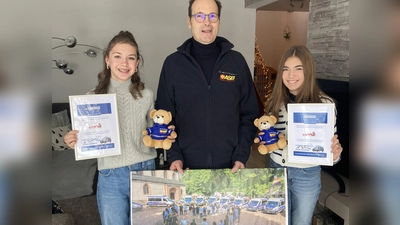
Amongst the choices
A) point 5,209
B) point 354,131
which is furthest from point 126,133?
point 354,131

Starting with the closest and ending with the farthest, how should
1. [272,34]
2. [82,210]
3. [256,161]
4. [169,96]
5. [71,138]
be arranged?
[71,138] → [169,96] → [82,210] → [256,161] → [272,34]

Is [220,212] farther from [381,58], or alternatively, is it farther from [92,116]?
[381,58]

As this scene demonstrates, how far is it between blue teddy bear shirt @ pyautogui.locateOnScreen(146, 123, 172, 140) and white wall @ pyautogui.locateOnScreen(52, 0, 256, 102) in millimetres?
2744

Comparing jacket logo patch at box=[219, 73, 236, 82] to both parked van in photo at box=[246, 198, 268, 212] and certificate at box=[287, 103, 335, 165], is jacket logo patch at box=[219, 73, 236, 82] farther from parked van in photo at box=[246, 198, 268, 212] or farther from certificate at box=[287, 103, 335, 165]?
parked van in photo at box=[246, 198, 268, 212]

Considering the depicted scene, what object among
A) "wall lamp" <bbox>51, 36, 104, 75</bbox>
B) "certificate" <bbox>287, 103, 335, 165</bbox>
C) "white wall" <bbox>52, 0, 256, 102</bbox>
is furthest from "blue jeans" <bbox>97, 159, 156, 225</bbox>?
"white wall" <bbox>52, 0, 256, 102</bbox>

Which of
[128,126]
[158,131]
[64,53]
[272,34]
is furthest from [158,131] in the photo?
[272,34]

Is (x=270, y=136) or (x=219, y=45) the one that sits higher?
(x=219, y=45)

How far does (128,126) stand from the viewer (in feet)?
4.50

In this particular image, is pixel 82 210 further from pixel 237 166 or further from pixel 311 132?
pixel 311 132

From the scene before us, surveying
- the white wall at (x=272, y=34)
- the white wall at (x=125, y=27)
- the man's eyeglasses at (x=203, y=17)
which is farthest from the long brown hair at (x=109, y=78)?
the white wall at (x=272, y=34)

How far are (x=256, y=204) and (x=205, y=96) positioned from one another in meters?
0.54

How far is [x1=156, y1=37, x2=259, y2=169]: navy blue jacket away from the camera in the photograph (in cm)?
142

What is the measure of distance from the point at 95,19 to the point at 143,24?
599 millimetres

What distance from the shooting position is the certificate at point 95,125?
49.4 inches
